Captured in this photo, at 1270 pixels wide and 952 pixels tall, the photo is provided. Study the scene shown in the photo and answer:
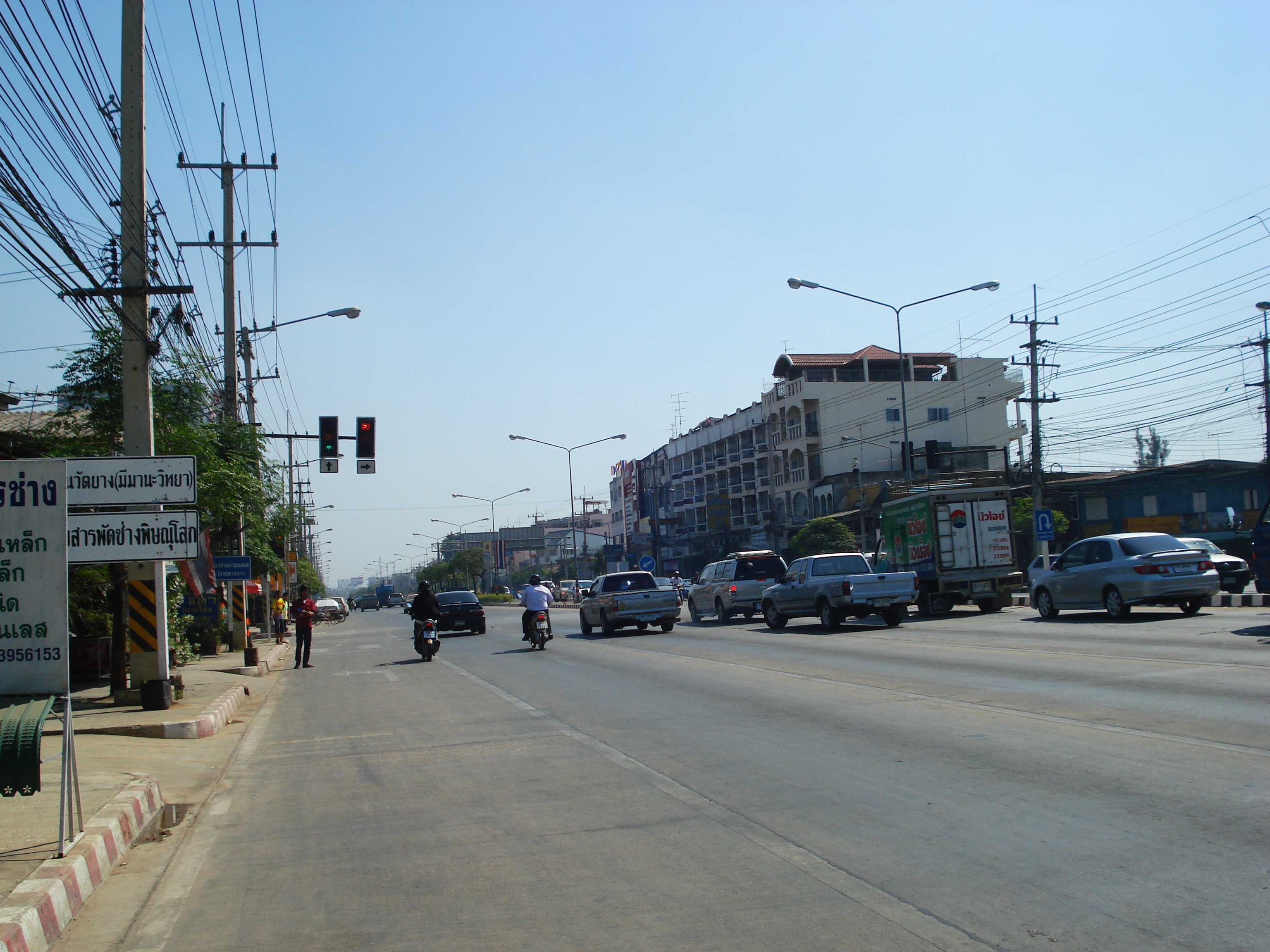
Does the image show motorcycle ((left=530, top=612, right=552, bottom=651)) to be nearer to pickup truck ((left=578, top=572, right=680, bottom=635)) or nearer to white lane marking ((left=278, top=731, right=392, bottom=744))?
pickup truck ((left=578, top=572, right=680, bottom=635))

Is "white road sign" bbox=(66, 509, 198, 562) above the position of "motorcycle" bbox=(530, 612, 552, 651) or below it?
above

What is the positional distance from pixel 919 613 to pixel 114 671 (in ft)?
67.2

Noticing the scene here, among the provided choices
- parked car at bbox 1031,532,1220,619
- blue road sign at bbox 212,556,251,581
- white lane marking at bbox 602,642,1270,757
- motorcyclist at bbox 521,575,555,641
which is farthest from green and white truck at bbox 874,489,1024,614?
blue road sign at bbox 212,556,251,581

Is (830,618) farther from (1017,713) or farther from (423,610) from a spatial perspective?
(1017,713)

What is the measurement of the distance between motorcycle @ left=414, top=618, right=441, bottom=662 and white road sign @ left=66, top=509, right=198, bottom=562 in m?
11.4

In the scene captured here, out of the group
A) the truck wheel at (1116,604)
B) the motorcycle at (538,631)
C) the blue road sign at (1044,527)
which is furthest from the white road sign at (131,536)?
A: the blue road sign at (1044,527)

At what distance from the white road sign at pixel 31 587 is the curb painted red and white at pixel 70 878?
1.04 meters

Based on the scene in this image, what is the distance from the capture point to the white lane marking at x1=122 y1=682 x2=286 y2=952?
5.36 metres

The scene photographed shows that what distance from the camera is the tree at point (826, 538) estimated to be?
2299 inches

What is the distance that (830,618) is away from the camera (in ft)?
82.3

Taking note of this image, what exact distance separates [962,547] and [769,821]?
21.3 meters

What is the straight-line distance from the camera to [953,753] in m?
8.72

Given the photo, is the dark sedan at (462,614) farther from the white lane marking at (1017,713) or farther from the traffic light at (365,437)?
the white lane marking at (1017,713)

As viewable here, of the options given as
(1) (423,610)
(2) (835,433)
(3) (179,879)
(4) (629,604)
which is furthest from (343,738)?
(2) (835,433)
